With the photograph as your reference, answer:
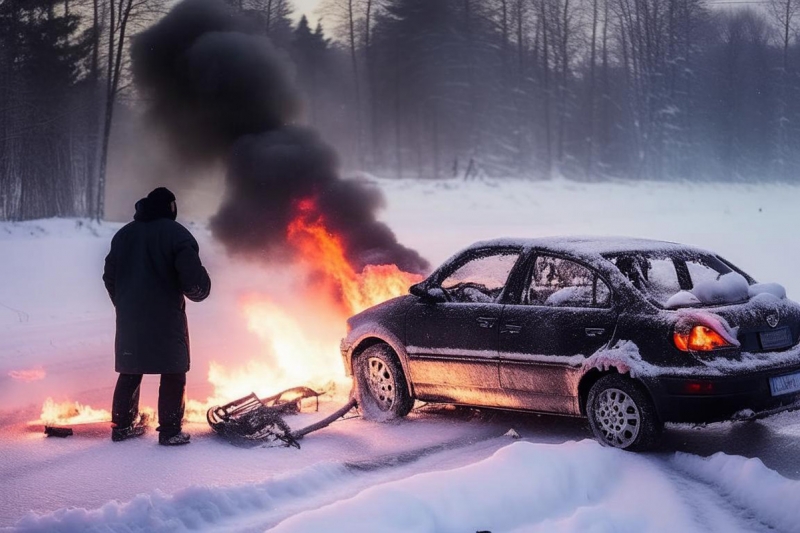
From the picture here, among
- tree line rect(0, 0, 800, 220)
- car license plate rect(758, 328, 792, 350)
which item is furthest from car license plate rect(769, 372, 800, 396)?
tree line rect(0, 0, 800, 220)

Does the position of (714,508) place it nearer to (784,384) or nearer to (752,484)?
(752,484)

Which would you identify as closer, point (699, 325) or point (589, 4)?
point (699, 325)

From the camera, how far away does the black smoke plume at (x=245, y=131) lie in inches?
632

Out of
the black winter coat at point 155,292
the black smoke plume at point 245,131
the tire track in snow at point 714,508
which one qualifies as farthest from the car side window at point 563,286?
the black smoke plume at point 245,131

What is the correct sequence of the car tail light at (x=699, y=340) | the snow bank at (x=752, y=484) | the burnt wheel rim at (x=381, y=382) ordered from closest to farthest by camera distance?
the snow bank at (x=752, y=484), the car tail light at (x=699, y=340), the burnt wheel rim at (x=381, y=382)

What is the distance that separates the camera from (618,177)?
47.5 meters

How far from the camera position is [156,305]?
24.5 feet

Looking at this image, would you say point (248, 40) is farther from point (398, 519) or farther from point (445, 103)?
point (445, 103)

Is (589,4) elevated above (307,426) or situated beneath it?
elevated above

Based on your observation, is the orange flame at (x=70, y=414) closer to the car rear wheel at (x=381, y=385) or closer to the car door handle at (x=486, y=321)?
the car rear wheel at (x=381, y=385)

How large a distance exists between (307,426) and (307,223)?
27.3ft

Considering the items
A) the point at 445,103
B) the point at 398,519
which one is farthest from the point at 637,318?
the point at 445,103

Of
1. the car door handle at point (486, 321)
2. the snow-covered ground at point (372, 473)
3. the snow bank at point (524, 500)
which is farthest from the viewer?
the car door handle at point (486, 321)

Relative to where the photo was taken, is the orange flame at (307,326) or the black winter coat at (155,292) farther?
the orange flame at (307,326)
